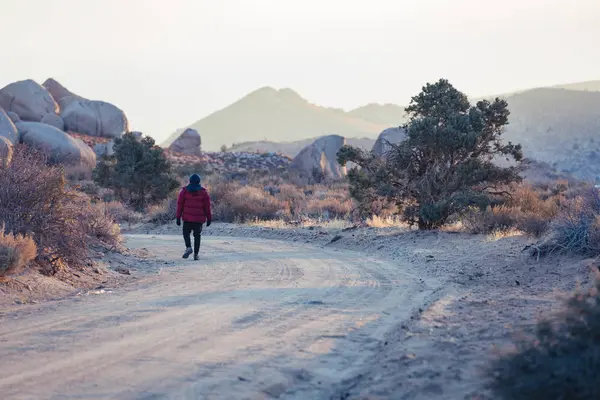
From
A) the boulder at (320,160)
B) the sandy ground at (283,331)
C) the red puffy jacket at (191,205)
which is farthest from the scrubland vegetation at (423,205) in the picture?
the boulder at (320,160)

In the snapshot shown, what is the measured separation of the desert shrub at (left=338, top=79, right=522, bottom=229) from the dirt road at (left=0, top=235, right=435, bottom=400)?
821 cm

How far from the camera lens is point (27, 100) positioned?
235 ft

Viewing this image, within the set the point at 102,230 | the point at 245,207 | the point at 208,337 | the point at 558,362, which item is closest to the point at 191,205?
the point at 102,230

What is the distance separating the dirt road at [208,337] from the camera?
5895 millimetres

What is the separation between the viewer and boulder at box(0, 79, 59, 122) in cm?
7100

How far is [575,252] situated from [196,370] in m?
8.91

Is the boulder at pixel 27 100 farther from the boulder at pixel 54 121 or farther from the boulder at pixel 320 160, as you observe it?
the boulder at pixel 320 160

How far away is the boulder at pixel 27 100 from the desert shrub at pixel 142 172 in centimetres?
3530

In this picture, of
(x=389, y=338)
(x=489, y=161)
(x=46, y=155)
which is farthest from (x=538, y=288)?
(x=489, y=161)

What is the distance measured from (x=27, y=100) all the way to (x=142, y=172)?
38367mm

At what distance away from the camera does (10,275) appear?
10.9m

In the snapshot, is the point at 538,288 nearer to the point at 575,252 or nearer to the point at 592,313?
the point at 575,252

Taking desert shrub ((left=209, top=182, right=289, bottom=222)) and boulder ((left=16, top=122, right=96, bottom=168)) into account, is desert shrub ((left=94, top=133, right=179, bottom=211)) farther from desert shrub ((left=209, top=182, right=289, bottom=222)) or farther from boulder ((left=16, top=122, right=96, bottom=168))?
boulder ((left=16, top=122, right=96, bottom=168))

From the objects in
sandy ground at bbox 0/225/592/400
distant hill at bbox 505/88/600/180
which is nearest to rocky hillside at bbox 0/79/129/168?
sandy ground at bbox 0/225/592/400
